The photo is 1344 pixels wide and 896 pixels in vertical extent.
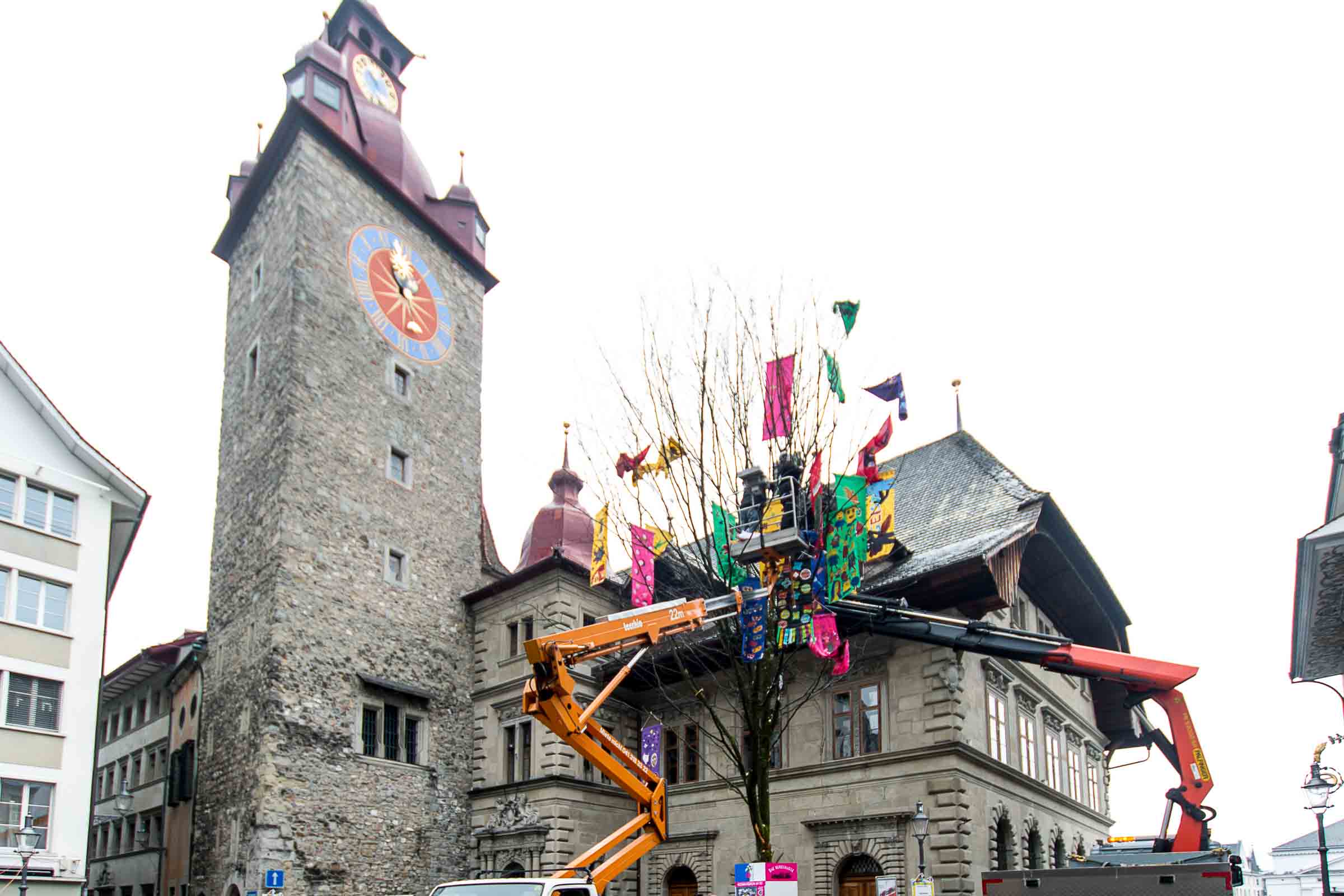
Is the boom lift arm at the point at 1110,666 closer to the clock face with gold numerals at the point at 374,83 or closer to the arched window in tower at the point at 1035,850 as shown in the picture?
the arched window in tower at the point at 1035,850

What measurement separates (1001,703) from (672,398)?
15049 mm

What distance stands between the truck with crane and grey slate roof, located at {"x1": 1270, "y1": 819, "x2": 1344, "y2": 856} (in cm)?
7937

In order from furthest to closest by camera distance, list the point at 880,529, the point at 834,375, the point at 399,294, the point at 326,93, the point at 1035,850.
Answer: the point at 399,294 < the point at 326,93 < the point at 1035,850 < the point at 880,529 < the point at 834,375

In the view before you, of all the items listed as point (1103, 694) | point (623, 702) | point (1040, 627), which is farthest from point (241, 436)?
point (1103, 694)

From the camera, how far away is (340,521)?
33500 mm

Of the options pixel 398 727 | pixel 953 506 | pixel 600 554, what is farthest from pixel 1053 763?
pixel 398 727

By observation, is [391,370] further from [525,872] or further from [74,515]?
[525,872]

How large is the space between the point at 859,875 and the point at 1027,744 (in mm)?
7329

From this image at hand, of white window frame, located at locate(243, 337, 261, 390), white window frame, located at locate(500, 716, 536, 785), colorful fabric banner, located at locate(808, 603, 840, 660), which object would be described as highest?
white window frame, located at locate(243, 337, 261, 390)

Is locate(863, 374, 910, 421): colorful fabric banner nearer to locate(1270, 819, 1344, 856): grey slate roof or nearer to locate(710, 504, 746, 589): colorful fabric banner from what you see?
locate(710, 504, 746, 589): colorful fabric banner

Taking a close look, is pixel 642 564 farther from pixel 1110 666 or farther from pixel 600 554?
pixel 1110 666

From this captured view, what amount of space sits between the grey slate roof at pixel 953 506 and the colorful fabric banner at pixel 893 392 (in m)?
6.19

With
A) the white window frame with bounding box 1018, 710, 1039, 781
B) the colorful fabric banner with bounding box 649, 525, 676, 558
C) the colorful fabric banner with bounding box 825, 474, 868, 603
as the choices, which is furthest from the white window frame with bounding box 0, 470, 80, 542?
the white window frame with bounding box 1018, 710, 1039, 781

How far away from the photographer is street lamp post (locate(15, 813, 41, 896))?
846 inches
